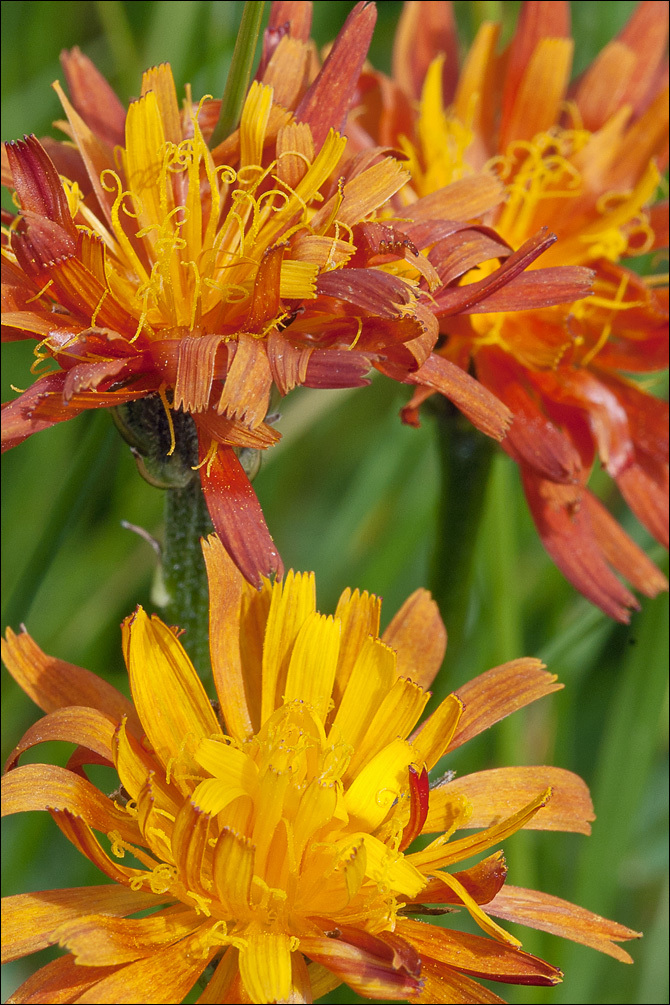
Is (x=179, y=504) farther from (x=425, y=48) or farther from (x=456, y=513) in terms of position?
(x=425, y=48)

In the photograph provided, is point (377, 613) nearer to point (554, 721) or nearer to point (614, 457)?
point (614, 457)

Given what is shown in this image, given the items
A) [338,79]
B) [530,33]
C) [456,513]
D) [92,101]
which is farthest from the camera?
[530,33]

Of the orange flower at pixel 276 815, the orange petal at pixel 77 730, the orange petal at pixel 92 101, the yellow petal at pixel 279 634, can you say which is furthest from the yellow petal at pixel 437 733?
the orange petal at pixel 92 101

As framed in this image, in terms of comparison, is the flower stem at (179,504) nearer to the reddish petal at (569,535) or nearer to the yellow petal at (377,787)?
the yellow petal at (377,787)

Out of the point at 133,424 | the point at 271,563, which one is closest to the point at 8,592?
the point at 133,424

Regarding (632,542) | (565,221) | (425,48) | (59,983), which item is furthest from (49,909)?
(425,48)

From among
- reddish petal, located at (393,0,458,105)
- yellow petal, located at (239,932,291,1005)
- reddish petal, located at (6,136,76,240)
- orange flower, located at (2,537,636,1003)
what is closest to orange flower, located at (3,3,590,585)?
reddish petal, located at (6,136,76,240)

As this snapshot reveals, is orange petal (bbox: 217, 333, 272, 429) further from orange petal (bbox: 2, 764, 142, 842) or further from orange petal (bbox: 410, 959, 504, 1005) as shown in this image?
orange petal (bbox: 410, 959, 504, 1005)
